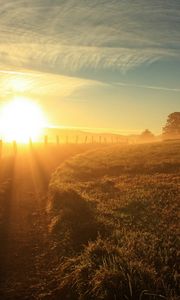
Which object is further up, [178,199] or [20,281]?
[178,199]

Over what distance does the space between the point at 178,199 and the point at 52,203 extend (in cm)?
683

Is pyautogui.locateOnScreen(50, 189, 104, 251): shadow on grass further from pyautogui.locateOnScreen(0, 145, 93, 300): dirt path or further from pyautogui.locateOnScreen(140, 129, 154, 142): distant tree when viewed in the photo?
pyautogui.locateOnScreen(140, 129, 154, 142): distant tree

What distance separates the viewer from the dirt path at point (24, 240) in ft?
41.3

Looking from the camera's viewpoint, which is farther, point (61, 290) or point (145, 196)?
point (145, 196)

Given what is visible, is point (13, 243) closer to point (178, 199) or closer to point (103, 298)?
point (103, 298)

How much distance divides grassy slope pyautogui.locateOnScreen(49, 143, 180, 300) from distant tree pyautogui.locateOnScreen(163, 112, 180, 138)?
9227 centimetres

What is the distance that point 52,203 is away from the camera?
913 inches

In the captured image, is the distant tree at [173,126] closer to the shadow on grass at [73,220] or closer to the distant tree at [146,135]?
the distant tree at [146,135]

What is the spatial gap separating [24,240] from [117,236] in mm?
4126

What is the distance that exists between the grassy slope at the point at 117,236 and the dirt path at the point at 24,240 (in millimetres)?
611

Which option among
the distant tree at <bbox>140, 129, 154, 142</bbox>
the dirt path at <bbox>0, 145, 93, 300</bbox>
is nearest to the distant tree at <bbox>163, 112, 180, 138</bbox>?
the distant tree at <bbox>140, 129, 154, 142</bbox>

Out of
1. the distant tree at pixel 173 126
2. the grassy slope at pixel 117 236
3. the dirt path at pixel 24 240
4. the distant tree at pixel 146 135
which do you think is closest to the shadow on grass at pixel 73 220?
the grassy slope at pixel 117 236

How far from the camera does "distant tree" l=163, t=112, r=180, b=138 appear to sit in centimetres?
12095

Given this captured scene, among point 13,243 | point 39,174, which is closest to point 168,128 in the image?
point 39,174
